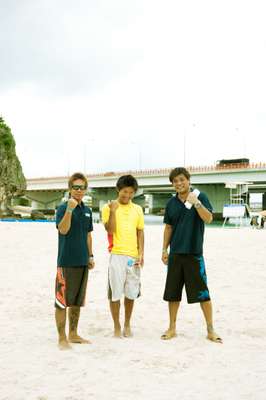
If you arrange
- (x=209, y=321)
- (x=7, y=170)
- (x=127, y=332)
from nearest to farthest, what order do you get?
(x=209, y=321) → (x=127, y=332) → (x=7, y=170)

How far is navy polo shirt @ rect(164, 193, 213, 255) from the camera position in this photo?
16.4 feet

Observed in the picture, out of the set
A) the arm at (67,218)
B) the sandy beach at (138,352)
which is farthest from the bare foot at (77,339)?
the arm at (67,218)

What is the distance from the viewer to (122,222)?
5004 millimetres

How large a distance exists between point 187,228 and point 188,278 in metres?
0.59

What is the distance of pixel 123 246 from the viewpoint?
500 cm

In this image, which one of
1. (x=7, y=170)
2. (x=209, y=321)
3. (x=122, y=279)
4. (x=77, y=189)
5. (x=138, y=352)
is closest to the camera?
(x=138, y=352)

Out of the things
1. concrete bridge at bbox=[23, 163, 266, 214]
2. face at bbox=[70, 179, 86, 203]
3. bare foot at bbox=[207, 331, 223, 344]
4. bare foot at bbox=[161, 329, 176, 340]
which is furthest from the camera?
concrete bridge at bbox=[23, 163, 266, 214]

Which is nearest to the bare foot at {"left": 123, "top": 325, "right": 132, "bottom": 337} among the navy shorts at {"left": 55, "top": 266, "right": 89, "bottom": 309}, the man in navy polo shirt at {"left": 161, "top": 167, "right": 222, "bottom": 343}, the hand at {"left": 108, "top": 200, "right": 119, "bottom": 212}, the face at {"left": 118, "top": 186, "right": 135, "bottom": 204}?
the man in navy polo shirt at {"left": 161, "top": 167, "right": 222, "bottom": 343}

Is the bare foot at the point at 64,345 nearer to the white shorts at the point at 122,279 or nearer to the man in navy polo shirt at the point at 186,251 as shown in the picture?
the white shorts at the point at 122,279

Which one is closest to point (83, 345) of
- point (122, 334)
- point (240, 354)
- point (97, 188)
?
point (122, 334)

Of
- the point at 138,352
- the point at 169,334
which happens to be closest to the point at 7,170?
the point at 169,334

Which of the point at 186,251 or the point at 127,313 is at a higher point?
the point at 186,251

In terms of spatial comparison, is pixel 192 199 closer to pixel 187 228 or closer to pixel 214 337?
pixel 187 228

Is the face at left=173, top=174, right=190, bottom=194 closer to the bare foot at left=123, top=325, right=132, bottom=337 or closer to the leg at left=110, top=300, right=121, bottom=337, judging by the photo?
the leg at left=110, top=300, right=121, bottom=337
